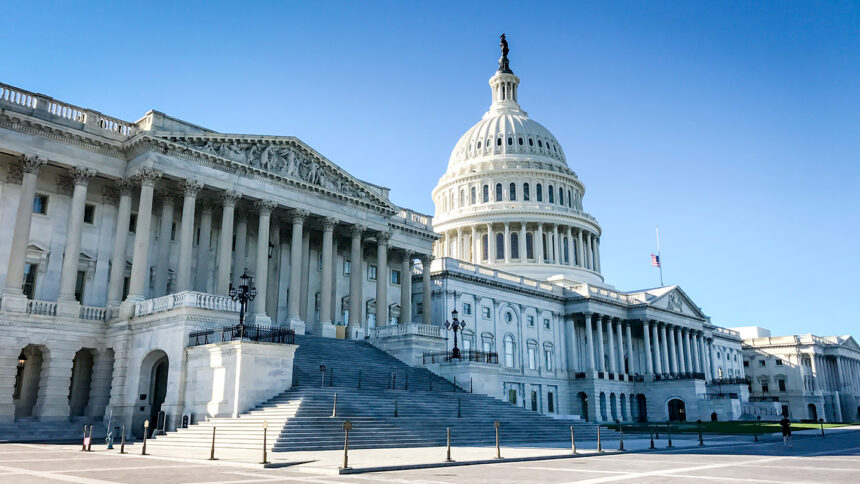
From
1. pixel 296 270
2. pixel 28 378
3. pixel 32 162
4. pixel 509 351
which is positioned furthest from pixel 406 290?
pixel 32 162

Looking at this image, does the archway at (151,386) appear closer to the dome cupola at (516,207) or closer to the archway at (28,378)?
the archway at (28,378)

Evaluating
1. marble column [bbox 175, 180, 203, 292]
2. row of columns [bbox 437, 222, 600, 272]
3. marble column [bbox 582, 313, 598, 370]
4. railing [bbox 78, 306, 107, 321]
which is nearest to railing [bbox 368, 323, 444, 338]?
marble column [bbox 175, 180, 203, 292]

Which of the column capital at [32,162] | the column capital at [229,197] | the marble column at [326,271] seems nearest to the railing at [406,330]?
the marble column at [326,271]

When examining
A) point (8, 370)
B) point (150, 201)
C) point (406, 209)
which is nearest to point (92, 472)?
point (8, 370)

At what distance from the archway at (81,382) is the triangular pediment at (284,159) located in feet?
47.0

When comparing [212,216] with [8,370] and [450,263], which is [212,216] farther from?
[450,263]

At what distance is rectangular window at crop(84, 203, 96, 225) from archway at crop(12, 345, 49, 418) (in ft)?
29.2

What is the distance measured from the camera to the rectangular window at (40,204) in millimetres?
43969

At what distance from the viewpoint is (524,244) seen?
107688mm

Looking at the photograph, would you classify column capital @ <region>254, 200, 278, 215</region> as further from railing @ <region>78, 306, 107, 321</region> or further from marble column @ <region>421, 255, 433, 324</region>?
marble column @ <region>421, 255, 433, 324</region>

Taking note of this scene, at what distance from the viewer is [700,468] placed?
22.1m

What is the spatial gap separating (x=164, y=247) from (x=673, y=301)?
79.4 m

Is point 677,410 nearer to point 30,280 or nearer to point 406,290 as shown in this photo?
point 406,290

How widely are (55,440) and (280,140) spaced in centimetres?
2459
